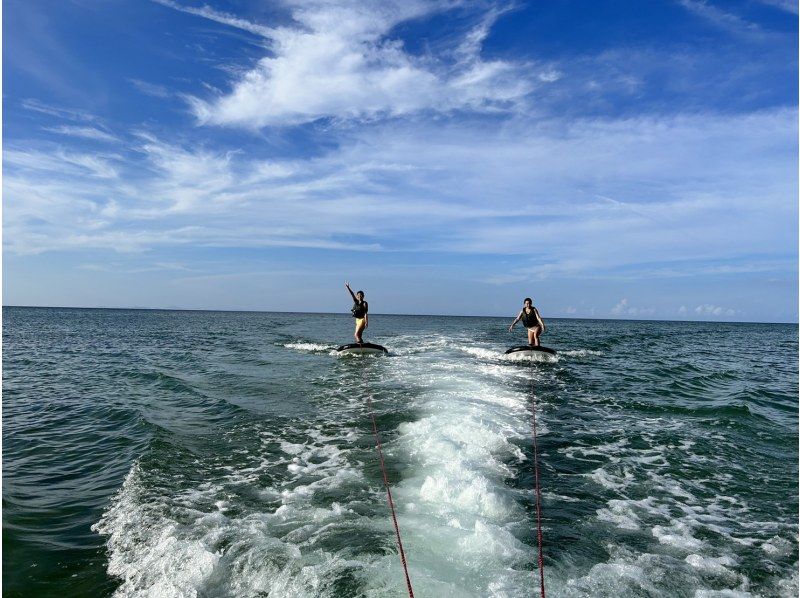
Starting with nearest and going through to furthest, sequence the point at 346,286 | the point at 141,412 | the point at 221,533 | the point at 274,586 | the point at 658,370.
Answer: the point at 274,586 < the point at 221,533 < the point at 141,412 < the point at 658,370 < the point at 346,286

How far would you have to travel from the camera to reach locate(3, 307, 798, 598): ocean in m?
4.87

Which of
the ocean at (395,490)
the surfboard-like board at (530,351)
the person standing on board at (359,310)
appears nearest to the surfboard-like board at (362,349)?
the person standing on board at (359,310)

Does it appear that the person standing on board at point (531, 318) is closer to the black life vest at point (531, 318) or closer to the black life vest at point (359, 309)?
the black life vest at point (531, 318)

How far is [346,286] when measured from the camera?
21.6m

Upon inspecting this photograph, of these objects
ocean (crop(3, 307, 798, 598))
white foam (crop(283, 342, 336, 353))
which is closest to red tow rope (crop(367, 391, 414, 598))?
ocean (crop(3, 307, 798, 598))

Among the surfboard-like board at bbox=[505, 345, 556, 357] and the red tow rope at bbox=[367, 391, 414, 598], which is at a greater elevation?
the surfboard-like board at bbox=[505, 345, 556, 357]

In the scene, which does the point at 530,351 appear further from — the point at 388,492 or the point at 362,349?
the point at 388,492

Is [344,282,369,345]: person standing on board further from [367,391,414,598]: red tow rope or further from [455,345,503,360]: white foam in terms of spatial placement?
[367,391,414,598]: red tow rope

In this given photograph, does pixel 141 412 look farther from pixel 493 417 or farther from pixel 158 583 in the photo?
pixel 493 417

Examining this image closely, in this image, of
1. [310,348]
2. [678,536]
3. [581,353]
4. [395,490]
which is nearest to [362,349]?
[310,348]

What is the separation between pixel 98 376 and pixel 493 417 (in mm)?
14858

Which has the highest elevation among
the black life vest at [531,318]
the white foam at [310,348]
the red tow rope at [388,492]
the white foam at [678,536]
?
the black life vest at [531,318]

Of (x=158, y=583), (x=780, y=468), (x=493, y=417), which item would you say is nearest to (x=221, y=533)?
(x=158, y=583)

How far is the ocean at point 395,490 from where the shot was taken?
4867 mm
